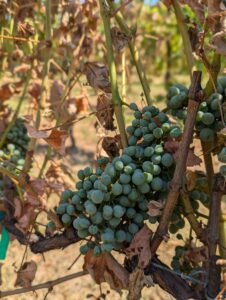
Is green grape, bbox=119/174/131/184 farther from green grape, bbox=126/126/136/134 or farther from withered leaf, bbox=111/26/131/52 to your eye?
withered leaf, bbox=111/26/131/52

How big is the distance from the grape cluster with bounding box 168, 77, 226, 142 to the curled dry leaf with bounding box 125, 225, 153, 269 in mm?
Answer: 229

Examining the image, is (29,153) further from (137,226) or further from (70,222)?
(137,226)

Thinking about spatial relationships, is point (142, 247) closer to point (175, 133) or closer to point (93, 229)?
point (93, 229)

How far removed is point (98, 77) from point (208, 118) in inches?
15.9

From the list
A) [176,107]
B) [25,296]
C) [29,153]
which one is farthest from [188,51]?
[25,296]

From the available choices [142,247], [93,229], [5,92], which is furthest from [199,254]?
[5,92]

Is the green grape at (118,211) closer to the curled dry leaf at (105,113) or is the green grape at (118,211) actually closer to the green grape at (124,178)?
the green grape at (124,178)

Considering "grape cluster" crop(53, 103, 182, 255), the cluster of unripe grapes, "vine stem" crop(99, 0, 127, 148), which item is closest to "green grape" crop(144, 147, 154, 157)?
"grape cluster" crop(53, 103, 182, 255)

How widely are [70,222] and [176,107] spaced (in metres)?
0.33

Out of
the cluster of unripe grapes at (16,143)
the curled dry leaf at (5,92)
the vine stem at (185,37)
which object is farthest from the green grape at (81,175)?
the curled dry leaf at (5,92)

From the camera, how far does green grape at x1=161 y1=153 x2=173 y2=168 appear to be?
92cm

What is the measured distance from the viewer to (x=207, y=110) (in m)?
0.95

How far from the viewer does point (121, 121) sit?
40.8 inches

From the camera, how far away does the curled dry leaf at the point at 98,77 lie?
1.21 metres
